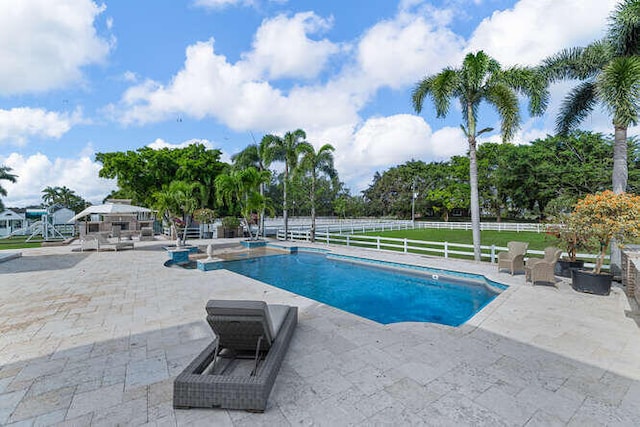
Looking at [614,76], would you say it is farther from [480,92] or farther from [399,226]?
[399,226]

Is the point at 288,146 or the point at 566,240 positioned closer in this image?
the point at 566,240

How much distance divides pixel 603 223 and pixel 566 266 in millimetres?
2035

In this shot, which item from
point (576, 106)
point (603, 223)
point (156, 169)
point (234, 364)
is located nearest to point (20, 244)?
point (156, 169)

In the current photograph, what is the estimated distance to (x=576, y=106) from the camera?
9.27 meters

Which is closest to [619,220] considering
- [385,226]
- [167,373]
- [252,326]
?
[252,326]

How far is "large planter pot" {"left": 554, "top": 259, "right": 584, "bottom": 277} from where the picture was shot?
698cm

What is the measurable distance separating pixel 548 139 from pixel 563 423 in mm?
34189

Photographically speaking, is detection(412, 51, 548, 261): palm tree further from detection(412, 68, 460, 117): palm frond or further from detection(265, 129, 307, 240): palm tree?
detection(265, 129, 307, 240): palm tree

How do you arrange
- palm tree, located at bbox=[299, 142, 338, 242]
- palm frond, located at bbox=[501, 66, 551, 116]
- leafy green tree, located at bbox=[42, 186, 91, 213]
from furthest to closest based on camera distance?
leafy green tree, located at bbox=[42, 186, 91, 213] → palm tree, located at bbox=[299, 142, 338, 242] → palm frond, located at bbox=[501, 66, 551, 116]

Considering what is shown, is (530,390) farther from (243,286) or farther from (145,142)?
(145,142)

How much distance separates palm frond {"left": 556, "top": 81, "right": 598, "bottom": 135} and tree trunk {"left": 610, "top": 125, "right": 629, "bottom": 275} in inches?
84.6

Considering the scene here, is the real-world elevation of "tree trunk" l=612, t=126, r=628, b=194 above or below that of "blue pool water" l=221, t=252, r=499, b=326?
above

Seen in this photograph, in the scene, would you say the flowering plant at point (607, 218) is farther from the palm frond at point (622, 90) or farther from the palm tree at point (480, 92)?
the palm tree at point (480, 92)

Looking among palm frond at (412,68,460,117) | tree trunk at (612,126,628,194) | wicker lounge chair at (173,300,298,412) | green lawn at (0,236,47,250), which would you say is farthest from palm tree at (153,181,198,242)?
tree trunk at (612,126,628,194)
